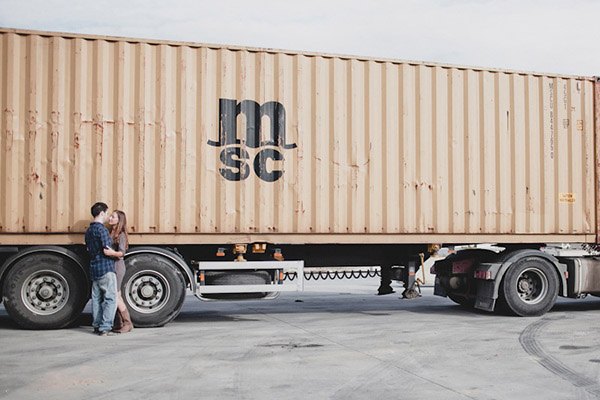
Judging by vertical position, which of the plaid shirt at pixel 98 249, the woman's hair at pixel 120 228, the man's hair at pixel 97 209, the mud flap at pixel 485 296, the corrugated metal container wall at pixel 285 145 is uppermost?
the corrugated metal container wall at pixel 285 145

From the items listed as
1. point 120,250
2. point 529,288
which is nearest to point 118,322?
point 120,250

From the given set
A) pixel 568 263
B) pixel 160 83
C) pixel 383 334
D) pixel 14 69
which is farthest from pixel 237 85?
pixel 568 263

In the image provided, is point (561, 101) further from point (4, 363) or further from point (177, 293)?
point (4, 363)

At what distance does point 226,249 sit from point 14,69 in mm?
3888

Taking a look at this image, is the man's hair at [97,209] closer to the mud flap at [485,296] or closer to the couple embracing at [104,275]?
the couple embracing at [104,275]

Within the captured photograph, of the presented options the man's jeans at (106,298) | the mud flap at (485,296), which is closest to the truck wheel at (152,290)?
the man's jeans at (106,298)

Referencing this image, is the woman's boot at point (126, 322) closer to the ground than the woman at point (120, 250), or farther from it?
closer to the ground

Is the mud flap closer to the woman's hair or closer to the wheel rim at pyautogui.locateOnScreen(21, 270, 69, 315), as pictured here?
the woman's hair

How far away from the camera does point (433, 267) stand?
41.8 ft

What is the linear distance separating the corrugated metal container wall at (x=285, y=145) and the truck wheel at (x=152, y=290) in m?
0.43

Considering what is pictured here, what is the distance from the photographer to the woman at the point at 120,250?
9.70 metres

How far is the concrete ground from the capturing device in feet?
20.2

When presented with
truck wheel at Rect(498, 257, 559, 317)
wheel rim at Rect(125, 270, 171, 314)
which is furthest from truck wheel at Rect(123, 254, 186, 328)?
truck wheel at Rect(498, 257, 559, 317)

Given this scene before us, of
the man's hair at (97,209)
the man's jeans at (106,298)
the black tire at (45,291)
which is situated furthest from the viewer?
the black tire at (45,291)
